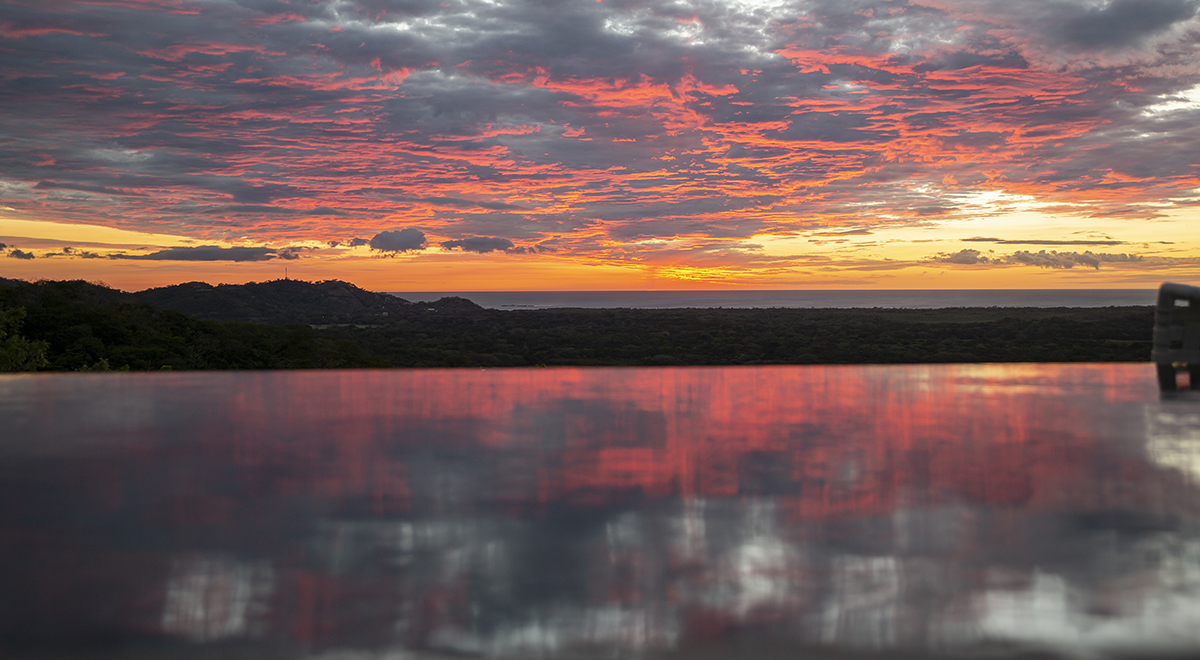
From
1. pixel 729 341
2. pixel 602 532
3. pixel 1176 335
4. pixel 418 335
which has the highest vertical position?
pixel 1176 335

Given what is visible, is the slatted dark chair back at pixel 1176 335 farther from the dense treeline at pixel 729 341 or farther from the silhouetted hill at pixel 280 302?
the silhouetted hill at pixel 280 302

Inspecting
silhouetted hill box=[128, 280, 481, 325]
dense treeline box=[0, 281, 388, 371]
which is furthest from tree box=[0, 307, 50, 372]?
silhouetted hill box=[128, 280, 481, 325]

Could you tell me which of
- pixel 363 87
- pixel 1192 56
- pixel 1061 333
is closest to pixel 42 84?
pixel 363 87

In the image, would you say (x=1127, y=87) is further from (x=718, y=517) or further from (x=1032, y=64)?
(x=718, y=517)

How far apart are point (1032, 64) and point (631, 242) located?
20.1 meters

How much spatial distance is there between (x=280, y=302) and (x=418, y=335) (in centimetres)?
844

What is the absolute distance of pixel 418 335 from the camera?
4438 centimetres

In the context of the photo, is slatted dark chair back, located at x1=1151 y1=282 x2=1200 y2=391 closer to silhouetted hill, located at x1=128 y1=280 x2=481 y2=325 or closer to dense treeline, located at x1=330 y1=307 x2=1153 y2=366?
dense treeline, located at x1=330 y1=307 x2=1153 y2=366

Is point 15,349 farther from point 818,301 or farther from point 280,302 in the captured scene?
point 818,301

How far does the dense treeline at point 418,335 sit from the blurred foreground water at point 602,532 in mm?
13263

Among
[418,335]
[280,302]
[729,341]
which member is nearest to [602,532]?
[729,341]

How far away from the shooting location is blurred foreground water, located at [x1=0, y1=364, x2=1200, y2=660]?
1449 mm

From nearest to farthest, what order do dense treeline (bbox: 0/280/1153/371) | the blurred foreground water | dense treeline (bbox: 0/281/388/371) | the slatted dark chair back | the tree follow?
the blurred foreground water
the slatted dark chair back
the tree
dense treeline (bbox: 0/281/388/371)
dense treeline (bbox: 0/280/1153/371)

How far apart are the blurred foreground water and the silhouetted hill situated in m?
32.9
